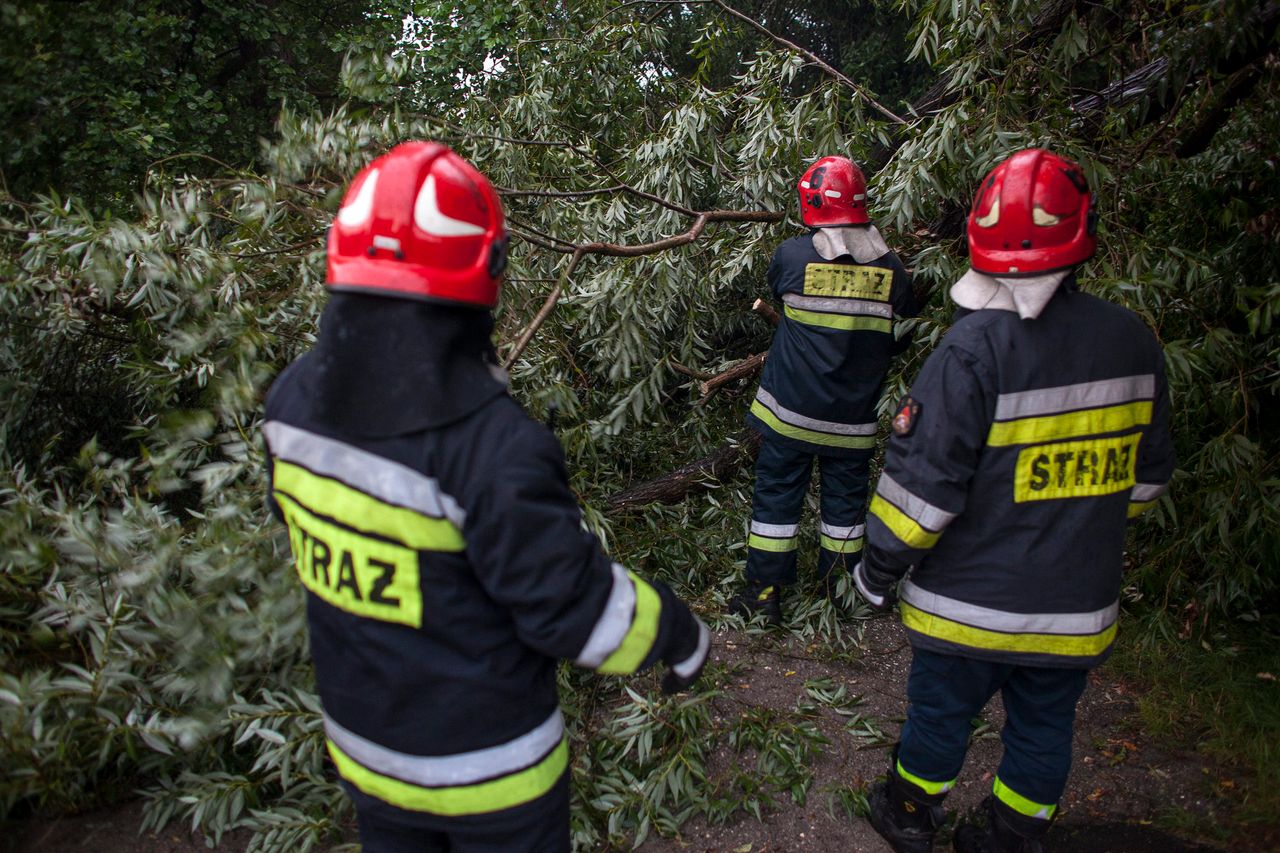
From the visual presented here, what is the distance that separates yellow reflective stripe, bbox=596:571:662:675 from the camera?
5.13 ft

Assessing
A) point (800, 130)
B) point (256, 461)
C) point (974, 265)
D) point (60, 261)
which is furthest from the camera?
point (800, 130)

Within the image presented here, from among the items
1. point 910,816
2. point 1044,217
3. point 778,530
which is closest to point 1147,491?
point 1044,217

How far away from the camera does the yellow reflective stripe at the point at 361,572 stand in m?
1.51

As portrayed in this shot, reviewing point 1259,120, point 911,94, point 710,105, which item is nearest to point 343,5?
point 710,105

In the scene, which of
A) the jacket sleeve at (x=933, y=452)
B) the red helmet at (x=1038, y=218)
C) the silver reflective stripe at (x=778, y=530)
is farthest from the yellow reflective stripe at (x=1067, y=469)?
the silver reflective stripe at (x=778, y=530)

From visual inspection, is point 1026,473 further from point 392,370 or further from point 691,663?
point 392,370

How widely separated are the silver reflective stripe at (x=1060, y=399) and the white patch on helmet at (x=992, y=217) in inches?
17.5

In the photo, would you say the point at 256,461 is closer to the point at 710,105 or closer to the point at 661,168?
the point at 661,168

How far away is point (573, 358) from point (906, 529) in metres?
1.95

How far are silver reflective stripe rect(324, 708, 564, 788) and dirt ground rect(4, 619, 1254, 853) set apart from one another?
44.7 inches

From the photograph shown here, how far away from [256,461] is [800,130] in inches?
123

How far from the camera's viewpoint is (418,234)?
4.91ft

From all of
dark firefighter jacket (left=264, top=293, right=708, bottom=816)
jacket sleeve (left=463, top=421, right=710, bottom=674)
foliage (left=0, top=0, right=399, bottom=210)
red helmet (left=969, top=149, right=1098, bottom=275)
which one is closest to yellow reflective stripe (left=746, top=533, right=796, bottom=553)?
red helmet (left=969, top=149, right=1098, bottom=275)

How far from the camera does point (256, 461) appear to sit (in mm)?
2637
